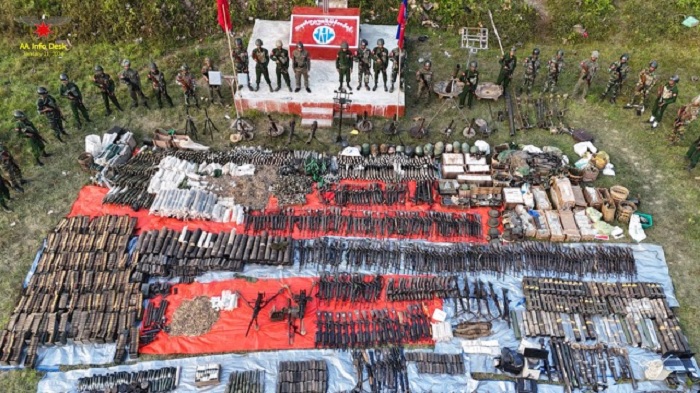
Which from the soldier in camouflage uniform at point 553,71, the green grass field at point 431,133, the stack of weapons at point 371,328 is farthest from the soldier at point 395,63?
the stack of weapons at point 371,328

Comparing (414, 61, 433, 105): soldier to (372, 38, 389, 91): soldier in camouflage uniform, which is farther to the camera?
(414, 61, 433, 105): soldier

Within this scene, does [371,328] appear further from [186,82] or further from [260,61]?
[186,82]

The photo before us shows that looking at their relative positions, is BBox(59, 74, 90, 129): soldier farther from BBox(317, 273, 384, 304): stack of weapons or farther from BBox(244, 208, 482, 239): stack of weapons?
BBox(317, 273, 384, 304): stack of weapons

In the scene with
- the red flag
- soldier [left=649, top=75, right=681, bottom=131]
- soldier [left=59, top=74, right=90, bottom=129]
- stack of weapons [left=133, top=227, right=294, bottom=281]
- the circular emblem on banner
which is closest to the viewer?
stack of weapons [left=133, top=227, right=294, bottom=281]

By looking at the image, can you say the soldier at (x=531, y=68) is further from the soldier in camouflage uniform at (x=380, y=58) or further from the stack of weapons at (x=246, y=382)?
the stack of weapons at (x=246, y=382)

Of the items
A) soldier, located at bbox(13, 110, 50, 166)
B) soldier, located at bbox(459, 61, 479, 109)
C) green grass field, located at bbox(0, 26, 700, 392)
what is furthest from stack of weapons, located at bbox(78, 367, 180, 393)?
soldier, located at bbox(459, 61, 479, 109)

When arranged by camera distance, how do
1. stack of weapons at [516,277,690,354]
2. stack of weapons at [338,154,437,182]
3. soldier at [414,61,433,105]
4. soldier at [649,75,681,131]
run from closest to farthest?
stack of weapons at [516,277,690,354], stack of weapons at [338,154,437,182], soldier at [649,75,681,131], soldier at [414,61,433,105]

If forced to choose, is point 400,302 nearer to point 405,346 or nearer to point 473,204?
point 405,346
